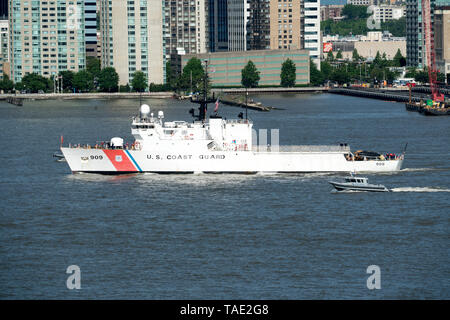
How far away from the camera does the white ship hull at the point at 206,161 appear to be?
79875mm

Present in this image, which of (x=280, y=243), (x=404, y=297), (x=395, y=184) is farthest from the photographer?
(x=395, y=184)

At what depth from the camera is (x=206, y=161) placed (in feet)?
262

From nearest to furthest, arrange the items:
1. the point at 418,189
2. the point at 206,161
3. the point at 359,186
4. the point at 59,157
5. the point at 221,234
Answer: the point at 221,234
the point at 359,186
the point at 418,189
the point at 206,161
the point at 59,157

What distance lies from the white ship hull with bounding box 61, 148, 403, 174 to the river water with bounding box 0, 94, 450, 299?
1.06 metres

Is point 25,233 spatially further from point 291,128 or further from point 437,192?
point 291,128

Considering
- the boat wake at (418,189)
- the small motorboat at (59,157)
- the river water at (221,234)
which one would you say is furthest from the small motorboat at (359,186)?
the small motorboat at (59,157)

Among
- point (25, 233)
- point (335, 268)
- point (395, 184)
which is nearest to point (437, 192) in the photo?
point (395, 184)

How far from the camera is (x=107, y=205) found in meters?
67.7

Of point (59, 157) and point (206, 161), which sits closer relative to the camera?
point (206, 161)

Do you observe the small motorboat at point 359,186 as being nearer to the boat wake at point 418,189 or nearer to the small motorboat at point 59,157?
the boat wake at point 418,189

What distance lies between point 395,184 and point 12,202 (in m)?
27.1

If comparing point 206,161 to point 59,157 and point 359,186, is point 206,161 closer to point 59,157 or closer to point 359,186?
point 359,186

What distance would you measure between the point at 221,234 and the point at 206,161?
2298cm

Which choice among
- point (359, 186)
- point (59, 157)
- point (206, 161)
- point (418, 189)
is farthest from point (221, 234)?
point (59, 157)
